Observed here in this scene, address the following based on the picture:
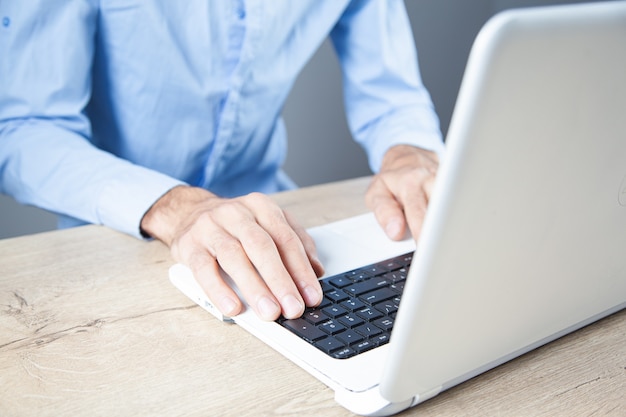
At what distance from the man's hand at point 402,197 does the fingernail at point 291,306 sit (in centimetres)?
25

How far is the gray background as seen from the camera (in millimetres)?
2541

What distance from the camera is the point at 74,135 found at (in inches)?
39.8

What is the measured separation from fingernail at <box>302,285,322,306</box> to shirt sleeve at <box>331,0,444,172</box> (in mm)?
725

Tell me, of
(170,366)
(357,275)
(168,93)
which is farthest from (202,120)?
(170,366)

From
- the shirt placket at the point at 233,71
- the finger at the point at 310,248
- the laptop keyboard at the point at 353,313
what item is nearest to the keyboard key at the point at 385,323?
the laptop keyboard at the point at 353,313

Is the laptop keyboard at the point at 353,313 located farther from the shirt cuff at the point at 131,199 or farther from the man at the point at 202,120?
the shirt cuff at the point at 131,199

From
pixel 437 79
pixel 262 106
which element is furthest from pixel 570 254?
pixel 437 79

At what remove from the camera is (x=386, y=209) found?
2.90 ft

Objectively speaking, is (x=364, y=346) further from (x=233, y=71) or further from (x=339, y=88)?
(x=339, y=88)

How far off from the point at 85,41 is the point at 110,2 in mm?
79

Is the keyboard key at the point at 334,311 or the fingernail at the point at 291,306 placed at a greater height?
the fingernail at the point at 291,306

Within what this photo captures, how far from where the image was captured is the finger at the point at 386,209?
0.84m

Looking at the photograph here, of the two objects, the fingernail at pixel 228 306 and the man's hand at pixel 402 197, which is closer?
the fingernail at pixel 228 306

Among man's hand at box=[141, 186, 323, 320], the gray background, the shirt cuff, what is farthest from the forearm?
the gray background
